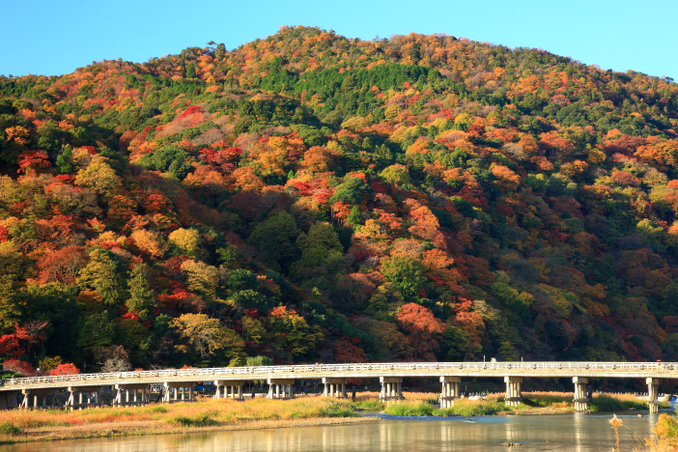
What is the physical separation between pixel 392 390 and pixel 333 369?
20.2ft

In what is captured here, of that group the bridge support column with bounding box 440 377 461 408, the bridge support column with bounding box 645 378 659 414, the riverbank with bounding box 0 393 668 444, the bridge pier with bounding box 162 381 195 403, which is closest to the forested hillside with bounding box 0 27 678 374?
the bridge pier with bounding box 162 381 195 403

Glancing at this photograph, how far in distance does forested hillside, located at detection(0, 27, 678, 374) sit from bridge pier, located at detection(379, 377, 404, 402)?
12.6 m

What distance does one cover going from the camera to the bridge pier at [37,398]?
57.5 metres

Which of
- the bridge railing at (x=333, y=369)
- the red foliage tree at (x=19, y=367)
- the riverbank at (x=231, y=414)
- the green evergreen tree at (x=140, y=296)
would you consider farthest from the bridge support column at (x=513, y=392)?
the red foliage tree at (x=19, y=367)

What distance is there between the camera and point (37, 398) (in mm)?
62594

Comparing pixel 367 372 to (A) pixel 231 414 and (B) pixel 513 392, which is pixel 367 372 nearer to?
(B) pixel 513 392

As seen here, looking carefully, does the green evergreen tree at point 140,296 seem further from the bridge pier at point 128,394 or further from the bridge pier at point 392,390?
the bridge pier at point 392,390

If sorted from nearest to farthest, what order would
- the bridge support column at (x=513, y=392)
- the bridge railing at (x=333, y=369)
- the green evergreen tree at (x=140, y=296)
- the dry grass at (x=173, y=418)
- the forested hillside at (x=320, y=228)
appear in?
the dry grass at (x=173, y=418) < the bridge railing at (x=333, y=369) < the bridge support column at (x=513, y=392) < the green evergreen tree at (x=140, y=296) < the forested hillside at (x=320, y=228)

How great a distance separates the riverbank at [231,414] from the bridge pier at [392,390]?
1011 millimetres

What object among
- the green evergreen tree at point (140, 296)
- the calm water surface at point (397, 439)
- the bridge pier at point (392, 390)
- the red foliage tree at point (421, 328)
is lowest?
the calm water surface at point (397, 439)

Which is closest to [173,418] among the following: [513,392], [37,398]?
[37,398]

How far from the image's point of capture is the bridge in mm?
55406

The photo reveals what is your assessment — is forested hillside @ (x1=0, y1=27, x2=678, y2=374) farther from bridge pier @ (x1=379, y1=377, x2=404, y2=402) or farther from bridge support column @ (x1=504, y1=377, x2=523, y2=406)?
bridge support column @ (x1=504, y1=377, x2=523, y2=406)

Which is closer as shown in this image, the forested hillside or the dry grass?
the dry grass
